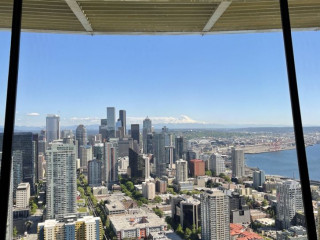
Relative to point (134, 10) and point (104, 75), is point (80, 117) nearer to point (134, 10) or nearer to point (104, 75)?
point (104, 75)

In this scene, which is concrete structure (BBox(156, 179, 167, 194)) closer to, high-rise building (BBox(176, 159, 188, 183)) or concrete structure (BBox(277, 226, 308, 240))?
high-rise building (BBox(176, 159, 188, 183))

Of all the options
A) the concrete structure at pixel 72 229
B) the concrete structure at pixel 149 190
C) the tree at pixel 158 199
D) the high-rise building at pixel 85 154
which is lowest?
the concrete structure at pixel 72 229

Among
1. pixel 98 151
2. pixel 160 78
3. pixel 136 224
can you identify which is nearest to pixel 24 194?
pixel 98 151

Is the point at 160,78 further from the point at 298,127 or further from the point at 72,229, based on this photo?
the point at 298,127

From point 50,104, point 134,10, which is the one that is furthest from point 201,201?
point 50,104

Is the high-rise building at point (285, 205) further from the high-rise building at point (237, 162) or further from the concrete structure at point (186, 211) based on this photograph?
the concrete structure at point (186, 211)

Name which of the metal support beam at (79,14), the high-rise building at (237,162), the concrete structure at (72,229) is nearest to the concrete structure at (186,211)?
the high-rise building at (237,162)
